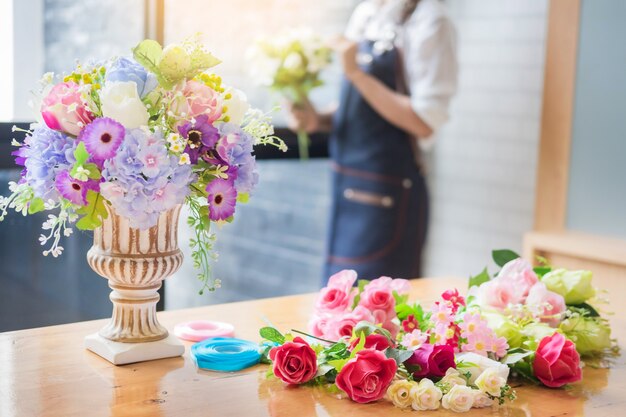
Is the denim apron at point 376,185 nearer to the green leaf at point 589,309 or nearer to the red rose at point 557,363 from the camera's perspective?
the green leaf at point 589,309

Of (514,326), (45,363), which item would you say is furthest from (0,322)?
(514,326)

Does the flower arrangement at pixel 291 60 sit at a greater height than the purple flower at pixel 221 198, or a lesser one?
greater

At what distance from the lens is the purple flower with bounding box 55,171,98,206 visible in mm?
1712

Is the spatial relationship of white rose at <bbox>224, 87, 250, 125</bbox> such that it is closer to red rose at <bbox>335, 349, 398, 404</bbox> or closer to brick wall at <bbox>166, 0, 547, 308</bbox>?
red rose at <bbox>335, 349, 398, 404</bbox>

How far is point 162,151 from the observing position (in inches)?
A: 67.2

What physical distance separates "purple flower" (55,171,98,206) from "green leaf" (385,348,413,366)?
25.6 inches

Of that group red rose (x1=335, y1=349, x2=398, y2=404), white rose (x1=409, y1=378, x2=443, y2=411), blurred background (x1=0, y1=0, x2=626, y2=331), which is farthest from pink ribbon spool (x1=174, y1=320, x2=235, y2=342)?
blurred background (x1=0, y1=0, x2=626, y2=331)

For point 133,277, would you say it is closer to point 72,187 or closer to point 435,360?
point 72,187

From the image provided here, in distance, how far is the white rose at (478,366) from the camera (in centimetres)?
175

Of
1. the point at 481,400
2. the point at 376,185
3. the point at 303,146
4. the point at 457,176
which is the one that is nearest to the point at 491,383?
the point at 481,400

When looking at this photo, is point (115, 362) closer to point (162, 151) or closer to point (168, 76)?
point (162, 151)

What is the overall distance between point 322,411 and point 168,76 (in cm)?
72

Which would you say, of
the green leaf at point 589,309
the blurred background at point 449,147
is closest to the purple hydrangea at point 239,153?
the green leaf at point 589,309

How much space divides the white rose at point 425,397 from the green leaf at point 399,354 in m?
0.07
